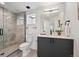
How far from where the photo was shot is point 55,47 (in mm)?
2387

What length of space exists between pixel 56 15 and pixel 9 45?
Answer: 277 centimetres

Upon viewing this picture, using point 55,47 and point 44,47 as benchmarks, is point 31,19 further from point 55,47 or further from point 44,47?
point 55,47

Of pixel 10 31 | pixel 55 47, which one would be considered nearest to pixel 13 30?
pixel 10 31

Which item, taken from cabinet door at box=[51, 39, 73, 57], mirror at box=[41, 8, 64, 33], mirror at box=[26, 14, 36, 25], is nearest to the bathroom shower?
mirror at box=[26, 14, 36, 25]

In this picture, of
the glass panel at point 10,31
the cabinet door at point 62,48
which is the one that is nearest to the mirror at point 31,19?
the glass panel at point 10,31

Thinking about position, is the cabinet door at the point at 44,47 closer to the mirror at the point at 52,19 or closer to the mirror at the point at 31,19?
the mirror at the point at 52,19

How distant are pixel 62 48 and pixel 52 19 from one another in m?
1.35

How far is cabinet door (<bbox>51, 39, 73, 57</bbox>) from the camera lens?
6.94 ft

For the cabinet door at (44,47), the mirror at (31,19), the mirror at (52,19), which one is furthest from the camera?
the mirror at (31,19)

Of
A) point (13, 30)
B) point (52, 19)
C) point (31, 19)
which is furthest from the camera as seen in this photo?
point (13, 30)

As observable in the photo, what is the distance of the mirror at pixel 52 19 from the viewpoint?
314 centimetres

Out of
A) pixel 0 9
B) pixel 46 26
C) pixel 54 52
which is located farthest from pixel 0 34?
pixel 54 52

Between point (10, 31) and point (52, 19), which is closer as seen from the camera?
point (52, 19)

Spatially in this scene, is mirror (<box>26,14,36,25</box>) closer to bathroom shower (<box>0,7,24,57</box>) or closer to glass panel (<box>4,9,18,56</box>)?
bathroom shower (<box>0,7,24,57</box>)
